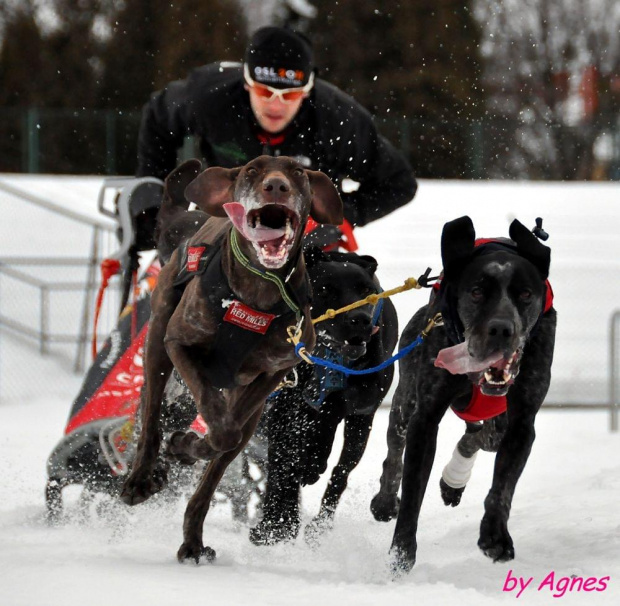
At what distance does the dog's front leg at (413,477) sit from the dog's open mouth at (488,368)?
0.17 m

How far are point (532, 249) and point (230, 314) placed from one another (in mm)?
986

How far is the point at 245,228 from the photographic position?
12.3ft

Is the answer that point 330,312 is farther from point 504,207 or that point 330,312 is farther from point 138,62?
point 138,62

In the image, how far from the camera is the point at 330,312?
4586 millimetres

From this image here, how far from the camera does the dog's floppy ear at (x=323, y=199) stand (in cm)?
390

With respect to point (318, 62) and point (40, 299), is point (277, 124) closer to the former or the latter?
point (40, 299)

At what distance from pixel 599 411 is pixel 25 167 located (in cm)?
1293

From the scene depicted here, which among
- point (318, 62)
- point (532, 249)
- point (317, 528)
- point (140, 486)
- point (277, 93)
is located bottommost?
point (317, 528)

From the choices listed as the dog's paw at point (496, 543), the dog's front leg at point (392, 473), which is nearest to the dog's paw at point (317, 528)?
A: the dog's front leg at point (392, 473)

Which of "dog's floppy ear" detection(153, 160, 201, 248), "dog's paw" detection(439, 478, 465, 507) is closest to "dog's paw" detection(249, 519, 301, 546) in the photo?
"dog's paw" detection(439, 478, 465, 507)

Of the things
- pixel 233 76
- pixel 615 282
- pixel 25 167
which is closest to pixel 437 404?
pixel 233 76

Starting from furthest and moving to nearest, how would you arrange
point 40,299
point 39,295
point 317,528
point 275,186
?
point 39,295
point 40,299
point 317,528
point 275,186

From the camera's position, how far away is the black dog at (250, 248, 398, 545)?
470 centimetres

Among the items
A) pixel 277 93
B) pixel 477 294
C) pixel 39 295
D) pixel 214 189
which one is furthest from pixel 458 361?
pixel 39 295
